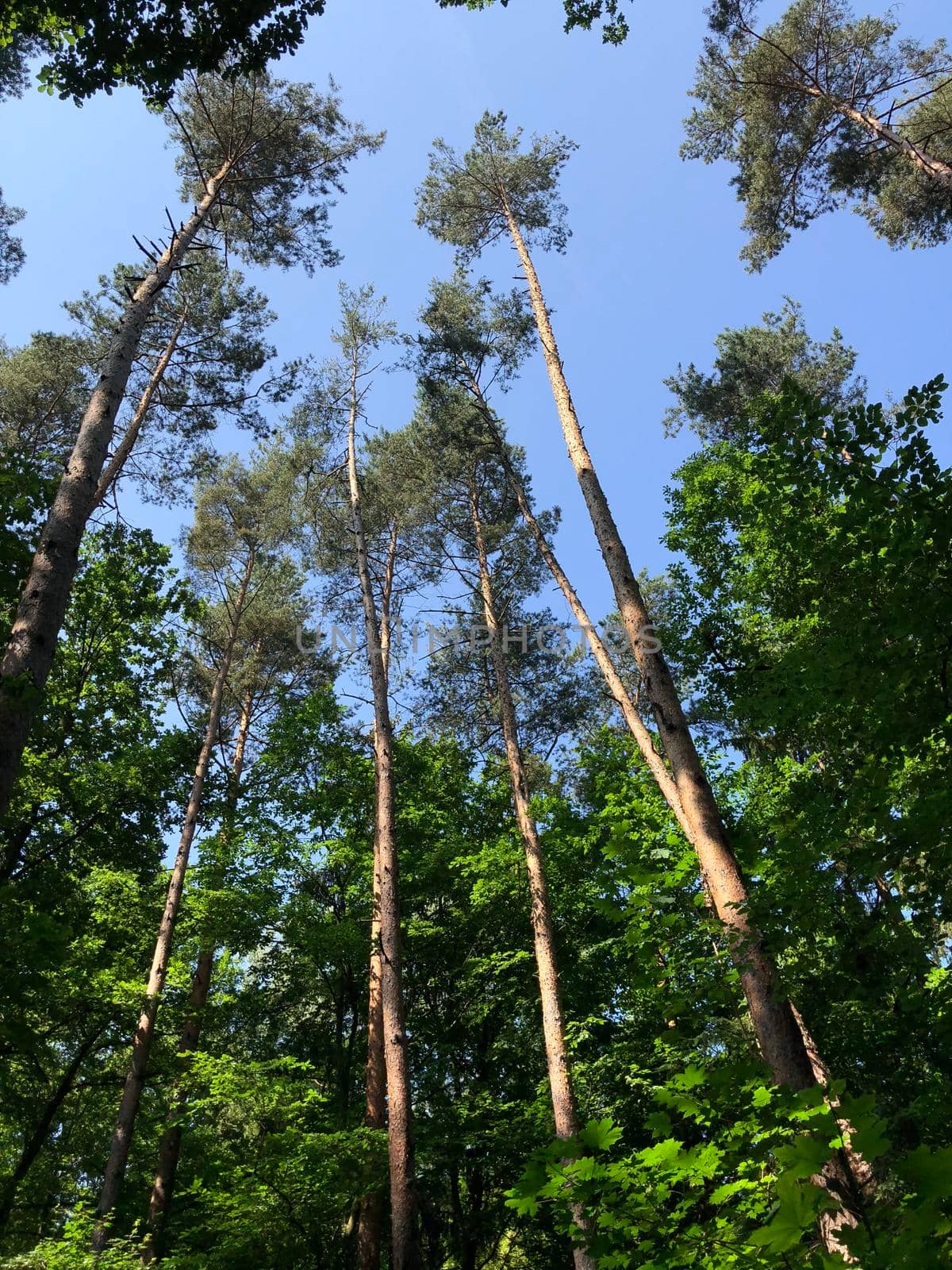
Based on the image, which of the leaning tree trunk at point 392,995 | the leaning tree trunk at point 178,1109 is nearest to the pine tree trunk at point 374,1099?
the leaning tree trunk at point 392,995

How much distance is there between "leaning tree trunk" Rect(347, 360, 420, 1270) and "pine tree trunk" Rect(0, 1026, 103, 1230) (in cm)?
420

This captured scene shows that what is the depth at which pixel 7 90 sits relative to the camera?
11.8m

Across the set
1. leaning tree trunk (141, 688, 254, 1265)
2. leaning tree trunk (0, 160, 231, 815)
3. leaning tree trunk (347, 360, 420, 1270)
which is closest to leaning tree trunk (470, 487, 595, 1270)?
leaning tree trunk (347, 360, 420, 1270)

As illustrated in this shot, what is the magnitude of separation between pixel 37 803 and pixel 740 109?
53.1ft

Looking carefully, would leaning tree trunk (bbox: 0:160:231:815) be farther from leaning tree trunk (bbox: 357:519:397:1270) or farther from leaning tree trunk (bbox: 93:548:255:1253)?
leaning tree trunk (bbox: 357:519:397:1270)

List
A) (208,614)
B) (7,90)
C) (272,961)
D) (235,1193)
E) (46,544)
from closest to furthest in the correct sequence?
(46,544), (235,1193), (7,90), (272,961), (208,614)

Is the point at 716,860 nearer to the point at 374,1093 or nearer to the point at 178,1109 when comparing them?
the point at 374,1093

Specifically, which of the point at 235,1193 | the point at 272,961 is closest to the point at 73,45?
the point at 235,1193

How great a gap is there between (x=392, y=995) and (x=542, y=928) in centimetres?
217

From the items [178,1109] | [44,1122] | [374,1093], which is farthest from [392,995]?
[44,1122]

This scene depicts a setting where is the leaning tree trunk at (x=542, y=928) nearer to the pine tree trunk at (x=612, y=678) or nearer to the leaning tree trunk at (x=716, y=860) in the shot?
the pine tree trunk at (x=612, y=678)

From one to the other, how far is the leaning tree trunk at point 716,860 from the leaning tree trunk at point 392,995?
4085 millimetres

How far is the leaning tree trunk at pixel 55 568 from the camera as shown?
439cm

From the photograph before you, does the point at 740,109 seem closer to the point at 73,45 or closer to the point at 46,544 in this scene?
the point at 73,45
